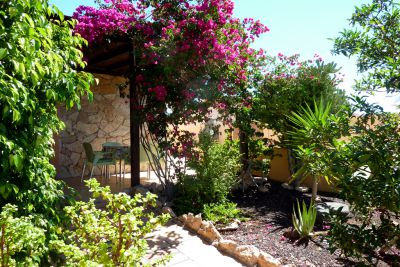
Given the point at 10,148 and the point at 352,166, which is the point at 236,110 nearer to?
the point at 352,166

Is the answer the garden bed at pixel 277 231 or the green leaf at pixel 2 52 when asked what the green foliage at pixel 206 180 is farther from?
the green leaf at pixel 2 52

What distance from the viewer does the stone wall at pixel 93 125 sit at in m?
7.36

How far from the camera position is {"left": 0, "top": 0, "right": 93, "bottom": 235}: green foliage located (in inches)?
68.9

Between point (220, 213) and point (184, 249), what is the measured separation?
3.45 feet

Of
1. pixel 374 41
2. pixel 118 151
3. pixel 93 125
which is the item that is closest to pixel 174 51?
pixel 374 41

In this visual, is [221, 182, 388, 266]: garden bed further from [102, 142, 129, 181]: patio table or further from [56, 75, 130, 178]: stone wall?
[56, 75, 130, 178]: stone wall

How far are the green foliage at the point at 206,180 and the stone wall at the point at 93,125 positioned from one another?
3655mm

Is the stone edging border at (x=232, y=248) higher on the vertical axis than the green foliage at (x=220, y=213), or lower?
lower

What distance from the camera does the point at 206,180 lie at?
15.2 feet

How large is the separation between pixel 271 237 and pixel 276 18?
326 cm

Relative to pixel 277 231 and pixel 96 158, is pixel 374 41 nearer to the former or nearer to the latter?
pixel 277 231

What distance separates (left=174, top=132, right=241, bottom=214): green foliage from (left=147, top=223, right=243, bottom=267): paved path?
636 millimetres

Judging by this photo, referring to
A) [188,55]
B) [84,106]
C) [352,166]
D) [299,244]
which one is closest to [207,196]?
[299,244]

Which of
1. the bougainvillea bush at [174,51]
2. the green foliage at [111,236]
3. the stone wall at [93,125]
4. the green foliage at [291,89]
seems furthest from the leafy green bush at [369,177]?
the stone wall at [93,125]
